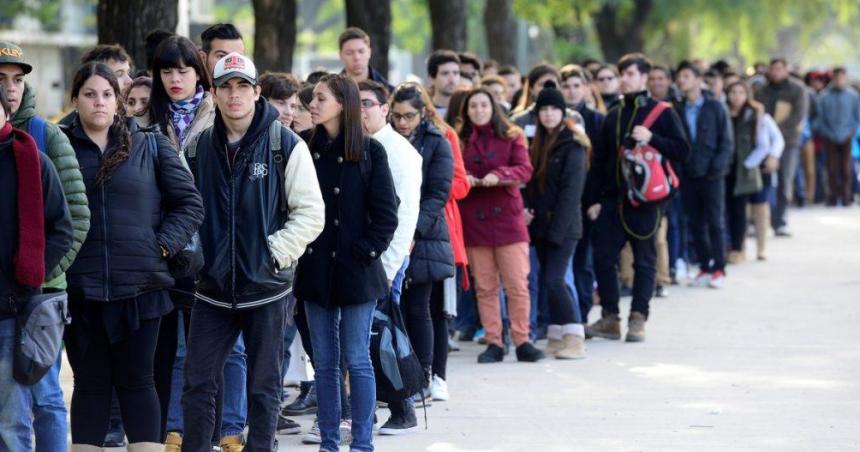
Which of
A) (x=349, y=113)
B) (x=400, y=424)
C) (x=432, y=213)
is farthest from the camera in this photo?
(x=432, y=213)

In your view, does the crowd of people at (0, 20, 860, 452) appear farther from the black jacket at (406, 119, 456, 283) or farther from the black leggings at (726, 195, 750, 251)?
the black leggings at (726, 195, 750, 251)

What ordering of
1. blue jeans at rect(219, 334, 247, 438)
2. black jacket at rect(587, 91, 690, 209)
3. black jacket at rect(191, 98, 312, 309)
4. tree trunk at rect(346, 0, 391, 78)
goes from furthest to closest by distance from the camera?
tree trunk at rect(346, 0, 391, 78) < black jacket at rect(587, 91, 690, 209) < blue jeans at rect(219, 334, 247, 438) < black jacket at rect(191, 98, 312, 309)

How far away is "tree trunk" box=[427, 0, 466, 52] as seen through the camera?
72.5ft

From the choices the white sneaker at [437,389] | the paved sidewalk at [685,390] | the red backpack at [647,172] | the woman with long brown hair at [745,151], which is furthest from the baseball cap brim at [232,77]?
the woman with long brown hair at [745,151]

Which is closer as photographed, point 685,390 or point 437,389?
point 437,389

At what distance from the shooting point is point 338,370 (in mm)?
7953

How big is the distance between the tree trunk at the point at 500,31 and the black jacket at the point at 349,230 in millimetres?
17871

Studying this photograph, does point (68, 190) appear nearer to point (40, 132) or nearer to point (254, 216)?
point (40, 132)

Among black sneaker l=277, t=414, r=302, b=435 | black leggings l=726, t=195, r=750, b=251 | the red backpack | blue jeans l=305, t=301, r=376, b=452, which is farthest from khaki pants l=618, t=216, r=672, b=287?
blue jeans l=305, t=301, r=376, b=452

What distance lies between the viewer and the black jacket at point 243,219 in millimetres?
7172

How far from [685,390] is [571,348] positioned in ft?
5.03

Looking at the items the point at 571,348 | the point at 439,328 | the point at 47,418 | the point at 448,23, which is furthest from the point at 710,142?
the point at 47,418

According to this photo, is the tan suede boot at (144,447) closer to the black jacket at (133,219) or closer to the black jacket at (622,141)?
the black jacket at (133,219)

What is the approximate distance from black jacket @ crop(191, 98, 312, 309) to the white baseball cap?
0.17m
